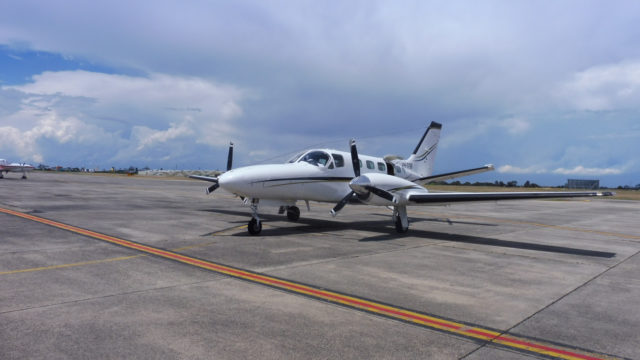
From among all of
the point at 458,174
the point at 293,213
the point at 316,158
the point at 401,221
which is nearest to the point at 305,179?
the point at 316,158

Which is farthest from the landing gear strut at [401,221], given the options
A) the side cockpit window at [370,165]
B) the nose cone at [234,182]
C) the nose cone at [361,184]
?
the nose cone at [234,182]

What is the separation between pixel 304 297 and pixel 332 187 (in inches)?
379

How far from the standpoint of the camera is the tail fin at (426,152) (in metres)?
22.2

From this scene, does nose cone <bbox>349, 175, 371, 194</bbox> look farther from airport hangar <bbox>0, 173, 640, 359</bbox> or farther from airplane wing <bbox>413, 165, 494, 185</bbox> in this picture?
airplane wing <bbox>413, 165, 494, 185</bbox>

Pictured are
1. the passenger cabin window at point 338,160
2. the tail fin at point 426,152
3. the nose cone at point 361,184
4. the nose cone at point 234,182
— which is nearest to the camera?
the nose cone at point 234,182

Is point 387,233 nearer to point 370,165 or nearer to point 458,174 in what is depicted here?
point 370,165

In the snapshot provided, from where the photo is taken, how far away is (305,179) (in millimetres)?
15281

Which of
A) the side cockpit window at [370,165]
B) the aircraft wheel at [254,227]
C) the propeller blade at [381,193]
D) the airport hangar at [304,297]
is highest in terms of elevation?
the side cockpit window at [370,165]

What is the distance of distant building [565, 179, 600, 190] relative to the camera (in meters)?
103

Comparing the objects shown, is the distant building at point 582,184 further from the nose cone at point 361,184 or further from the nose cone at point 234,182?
the nose cone at point 234,182

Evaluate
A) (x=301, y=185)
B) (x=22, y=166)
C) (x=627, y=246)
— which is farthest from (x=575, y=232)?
(x=22, y=166)

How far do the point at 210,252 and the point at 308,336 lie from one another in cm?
609

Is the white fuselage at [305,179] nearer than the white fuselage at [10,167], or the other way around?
the white fuselage at [305,179]

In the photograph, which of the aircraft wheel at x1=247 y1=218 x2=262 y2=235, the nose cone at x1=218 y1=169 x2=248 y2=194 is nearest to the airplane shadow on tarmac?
the aircraft wheel at x1=247 y1=218 x2=262 y2=235
